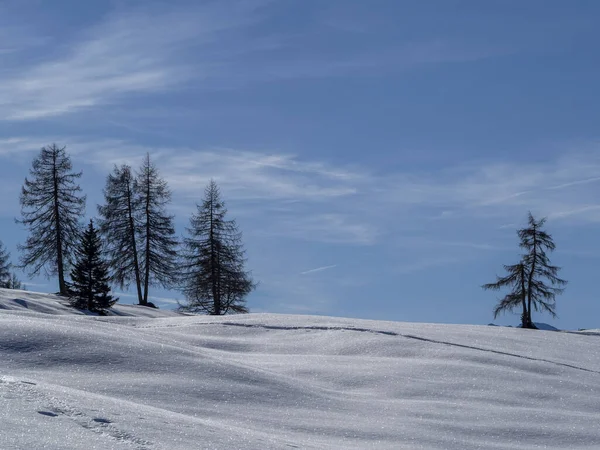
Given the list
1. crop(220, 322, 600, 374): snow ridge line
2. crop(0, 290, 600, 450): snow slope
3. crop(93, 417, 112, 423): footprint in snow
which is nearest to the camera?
crop(93, 417, 112, 423): footprint in snow

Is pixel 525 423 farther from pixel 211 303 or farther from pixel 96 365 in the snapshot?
pixel 211 303

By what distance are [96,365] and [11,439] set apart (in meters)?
3.35

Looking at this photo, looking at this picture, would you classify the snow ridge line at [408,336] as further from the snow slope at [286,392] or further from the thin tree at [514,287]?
the thin tree at [514,287]

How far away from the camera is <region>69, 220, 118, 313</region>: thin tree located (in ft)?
79.5

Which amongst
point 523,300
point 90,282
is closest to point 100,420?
point 90,282

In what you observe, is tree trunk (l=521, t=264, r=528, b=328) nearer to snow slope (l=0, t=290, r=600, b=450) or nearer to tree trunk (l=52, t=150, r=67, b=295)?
snow slope (l=0, t=290, r=600, b=450)

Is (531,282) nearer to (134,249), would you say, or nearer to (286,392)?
(134,249)

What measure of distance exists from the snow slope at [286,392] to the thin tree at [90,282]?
47.6 feet

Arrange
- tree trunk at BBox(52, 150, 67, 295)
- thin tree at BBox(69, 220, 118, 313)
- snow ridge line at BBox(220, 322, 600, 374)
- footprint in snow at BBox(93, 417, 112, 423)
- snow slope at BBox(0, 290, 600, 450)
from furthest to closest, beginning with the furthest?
1. tree trunk at BBox(52, 150, 67, 295)
2. thin tree at BBox(69, 220, 118, 313)
3. snow ridge line at BBox(220, 322, 600, 374)
4. snow slope at BBox(0, 290, 600, 450)
5. footprint in snow at BBox(93, 417, 112, 423)

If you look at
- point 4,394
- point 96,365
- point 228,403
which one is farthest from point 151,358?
point 4,394

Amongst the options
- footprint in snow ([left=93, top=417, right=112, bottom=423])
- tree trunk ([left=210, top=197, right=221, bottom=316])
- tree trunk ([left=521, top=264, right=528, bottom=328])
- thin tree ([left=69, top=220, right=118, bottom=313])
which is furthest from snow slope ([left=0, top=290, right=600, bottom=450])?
tree trunk ([left=210, top=197, right=221, bottom=316])

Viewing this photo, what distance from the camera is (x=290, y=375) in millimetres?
8297

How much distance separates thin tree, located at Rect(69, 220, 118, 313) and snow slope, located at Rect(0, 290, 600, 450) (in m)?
14.5

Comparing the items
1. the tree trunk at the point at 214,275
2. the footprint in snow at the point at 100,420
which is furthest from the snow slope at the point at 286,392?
the tree trunk at the point at 214,275
